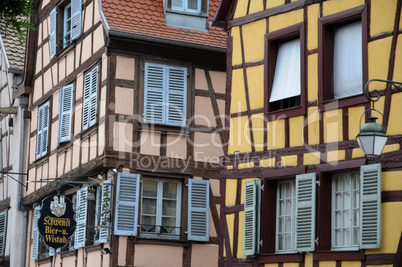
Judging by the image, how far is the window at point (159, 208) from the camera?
18.3 metres

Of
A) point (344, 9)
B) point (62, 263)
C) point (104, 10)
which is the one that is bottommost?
point (62, 263)

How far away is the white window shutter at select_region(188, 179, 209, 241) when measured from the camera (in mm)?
18516

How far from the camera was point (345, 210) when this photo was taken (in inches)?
500

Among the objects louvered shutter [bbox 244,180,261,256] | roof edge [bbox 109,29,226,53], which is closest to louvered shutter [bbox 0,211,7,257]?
roof edge [bbox 109,29,226,53]

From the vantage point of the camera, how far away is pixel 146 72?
1866 centimetres

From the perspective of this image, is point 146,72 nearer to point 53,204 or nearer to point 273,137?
point 53,204

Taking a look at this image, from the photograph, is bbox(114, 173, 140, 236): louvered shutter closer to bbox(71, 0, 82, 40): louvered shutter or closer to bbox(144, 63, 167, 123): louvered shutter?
bbox(144, 63, 167, 123): louvered shutter

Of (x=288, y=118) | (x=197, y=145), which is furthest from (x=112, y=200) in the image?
(x=288, y=118)

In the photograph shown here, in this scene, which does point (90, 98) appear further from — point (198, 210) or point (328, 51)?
point (328, 51)

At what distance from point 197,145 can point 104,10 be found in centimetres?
346

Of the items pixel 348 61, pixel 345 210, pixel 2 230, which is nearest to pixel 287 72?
pixel 348 61

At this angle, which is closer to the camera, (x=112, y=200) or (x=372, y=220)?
(x=372, y=220)

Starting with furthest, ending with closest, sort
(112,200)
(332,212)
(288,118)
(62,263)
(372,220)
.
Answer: (62,263) < (112,200) < (288,118) < (332,212) < (372,220)

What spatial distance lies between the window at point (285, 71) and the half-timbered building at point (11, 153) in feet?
33.8
